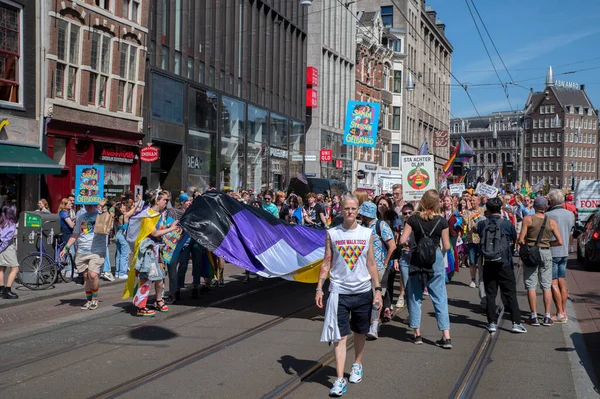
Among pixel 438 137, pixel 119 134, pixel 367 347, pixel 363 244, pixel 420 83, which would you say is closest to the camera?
pixel 363 244

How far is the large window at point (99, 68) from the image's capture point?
23.9 metres

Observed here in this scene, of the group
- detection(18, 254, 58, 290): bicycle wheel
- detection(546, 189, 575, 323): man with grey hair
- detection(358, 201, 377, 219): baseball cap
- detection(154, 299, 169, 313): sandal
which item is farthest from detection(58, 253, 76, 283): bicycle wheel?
detection(546, 189, 575, 323): man with grey hair

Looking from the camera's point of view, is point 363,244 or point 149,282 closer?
point 363,244

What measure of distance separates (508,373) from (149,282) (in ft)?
17.0

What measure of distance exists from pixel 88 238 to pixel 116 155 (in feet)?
48.5

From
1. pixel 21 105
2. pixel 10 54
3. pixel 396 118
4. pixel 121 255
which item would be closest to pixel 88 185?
pixel 121 255

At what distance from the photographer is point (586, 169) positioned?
134625mm

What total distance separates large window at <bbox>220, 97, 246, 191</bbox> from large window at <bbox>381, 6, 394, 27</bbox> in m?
34.1

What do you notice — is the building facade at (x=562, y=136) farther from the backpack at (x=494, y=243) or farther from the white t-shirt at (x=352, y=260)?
the white t-shirt at (x=352, y=260)

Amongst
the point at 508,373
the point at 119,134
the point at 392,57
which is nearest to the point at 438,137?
the point at 392,57

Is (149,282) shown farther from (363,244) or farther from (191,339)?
(363,244)

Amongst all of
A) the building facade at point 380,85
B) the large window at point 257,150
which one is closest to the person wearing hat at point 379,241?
the large window at point 257,150

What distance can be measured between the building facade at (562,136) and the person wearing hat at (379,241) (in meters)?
129

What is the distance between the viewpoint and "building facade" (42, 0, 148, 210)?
21734mm
